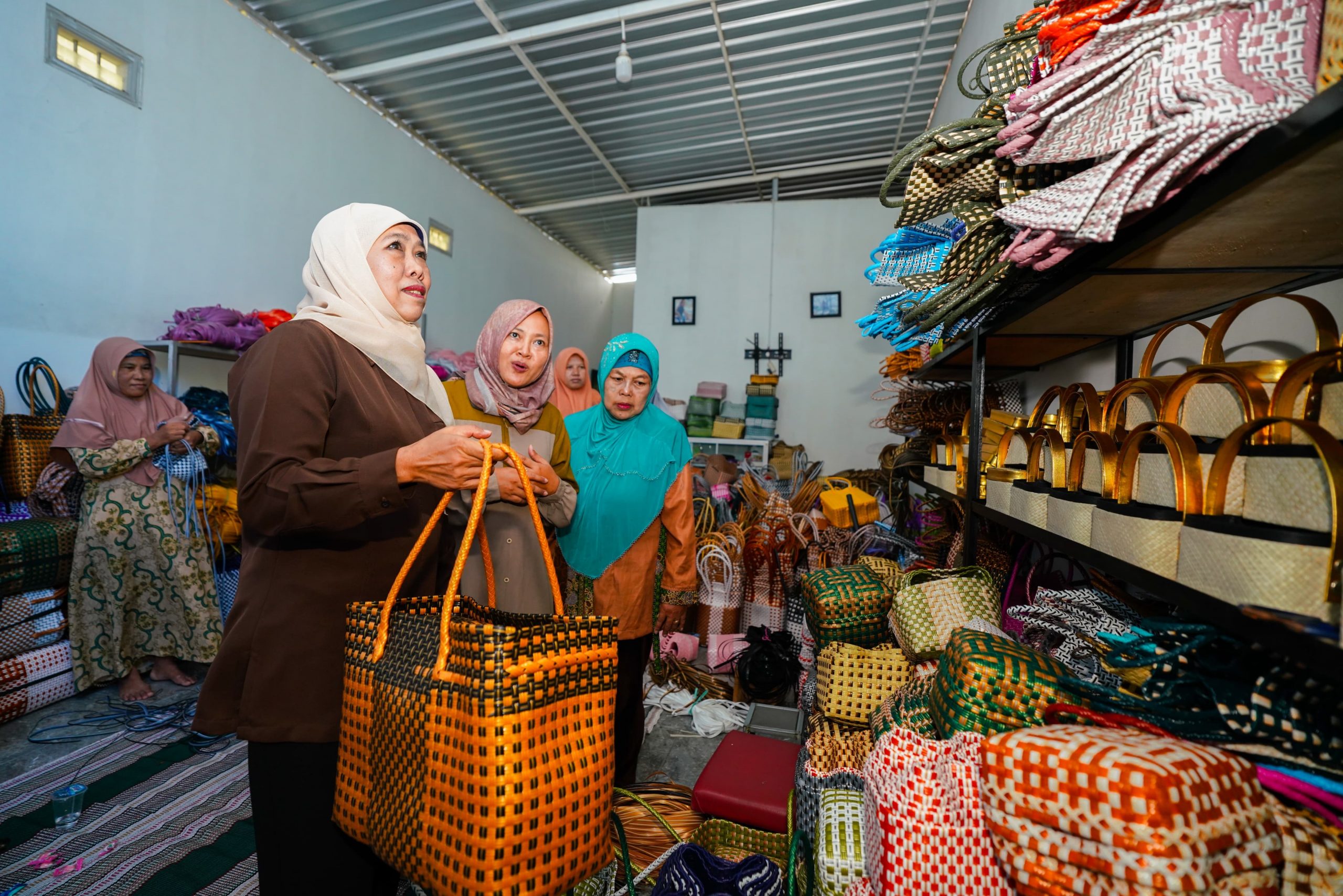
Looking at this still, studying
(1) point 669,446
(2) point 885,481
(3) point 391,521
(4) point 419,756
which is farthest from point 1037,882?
(2) point 885,481

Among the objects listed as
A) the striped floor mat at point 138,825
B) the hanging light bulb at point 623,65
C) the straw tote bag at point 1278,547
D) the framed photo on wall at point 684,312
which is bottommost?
the striped floor mat at point 138,825

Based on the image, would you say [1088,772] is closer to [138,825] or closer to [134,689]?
[138,825]

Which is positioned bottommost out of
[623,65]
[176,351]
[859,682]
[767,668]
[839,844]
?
[767,668]

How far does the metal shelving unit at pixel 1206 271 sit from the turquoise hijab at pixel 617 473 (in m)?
1.05

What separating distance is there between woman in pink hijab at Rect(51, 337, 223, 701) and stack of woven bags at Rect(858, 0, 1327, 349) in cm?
373

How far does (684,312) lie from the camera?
24.9 ft

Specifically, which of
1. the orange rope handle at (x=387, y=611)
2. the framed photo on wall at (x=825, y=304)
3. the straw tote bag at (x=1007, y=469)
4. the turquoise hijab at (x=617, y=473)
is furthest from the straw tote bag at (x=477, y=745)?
the framed photo on wall at (x=825, y=304)

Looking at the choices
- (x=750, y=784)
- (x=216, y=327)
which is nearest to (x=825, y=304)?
(x=216, y=327)

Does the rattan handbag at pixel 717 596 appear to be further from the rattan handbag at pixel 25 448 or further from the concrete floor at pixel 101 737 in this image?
the rattan handbag at pixel 25 448

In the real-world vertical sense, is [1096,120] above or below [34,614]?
above

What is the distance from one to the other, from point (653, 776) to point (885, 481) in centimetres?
309

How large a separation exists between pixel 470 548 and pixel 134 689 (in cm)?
341

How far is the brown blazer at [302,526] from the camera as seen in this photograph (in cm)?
95

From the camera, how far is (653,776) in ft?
7.91
